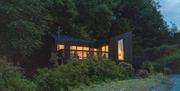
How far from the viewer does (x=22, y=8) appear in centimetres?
2505

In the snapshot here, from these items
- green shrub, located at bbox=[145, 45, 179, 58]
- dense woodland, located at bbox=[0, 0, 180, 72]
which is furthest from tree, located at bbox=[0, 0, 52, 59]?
green shrub, located at bbox=[145, 45, 179, 58]

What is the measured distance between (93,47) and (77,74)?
18587 millimetres

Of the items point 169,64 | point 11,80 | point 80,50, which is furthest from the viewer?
point 169,64

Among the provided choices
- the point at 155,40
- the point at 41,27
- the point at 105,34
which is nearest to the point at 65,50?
the point at 41,27

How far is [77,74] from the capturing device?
17.0m

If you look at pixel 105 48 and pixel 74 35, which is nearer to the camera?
pixel 74 35

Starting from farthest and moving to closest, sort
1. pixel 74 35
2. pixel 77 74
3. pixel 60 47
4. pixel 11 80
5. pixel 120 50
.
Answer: pixel 120 50, pixel 74 35, pixel 60 47, pixel 77 74, pixel 11 80

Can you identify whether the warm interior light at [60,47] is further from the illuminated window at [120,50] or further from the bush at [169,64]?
the bush at [169,64]

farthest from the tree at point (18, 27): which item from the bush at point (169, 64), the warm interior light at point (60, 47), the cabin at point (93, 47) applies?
the bush at point (169, 64)

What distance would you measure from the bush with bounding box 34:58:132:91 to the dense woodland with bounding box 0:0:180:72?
3.36m

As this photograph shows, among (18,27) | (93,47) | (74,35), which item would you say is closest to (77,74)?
(18,27)

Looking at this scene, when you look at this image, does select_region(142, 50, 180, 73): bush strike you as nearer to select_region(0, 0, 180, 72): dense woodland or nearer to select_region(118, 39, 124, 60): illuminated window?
select_region(118, 39, 124, 60): illuminated window

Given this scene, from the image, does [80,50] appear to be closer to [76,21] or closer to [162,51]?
[76,21]

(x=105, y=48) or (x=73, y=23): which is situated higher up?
(x=73, y=23)
